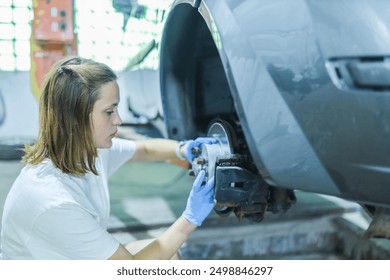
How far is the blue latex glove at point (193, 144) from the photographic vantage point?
110cm

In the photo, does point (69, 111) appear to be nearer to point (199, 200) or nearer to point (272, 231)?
point (199, 200)

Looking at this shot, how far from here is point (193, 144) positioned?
1172 mm

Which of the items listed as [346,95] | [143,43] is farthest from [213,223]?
[346,95]

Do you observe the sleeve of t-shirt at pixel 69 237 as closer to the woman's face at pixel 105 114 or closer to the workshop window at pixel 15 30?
the woman's face at pixel 105 114

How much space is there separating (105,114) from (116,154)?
367mm

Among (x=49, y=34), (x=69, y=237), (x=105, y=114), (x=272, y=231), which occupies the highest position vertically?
(x=49, y=34)

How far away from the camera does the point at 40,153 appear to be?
3.06 feet

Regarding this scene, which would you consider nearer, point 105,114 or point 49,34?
point 105,114

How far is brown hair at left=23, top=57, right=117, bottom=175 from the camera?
2.89 ft

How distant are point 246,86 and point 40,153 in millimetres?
521

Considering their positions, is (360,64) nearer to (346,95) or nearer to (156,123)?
(346,95)

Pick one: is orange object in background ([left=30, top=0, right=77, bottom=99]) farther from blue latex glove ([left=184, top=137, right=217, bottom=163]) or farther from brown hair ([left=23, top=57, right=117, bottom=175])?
blue latex glove ([left=184, top=137, right=217, bottom=163])

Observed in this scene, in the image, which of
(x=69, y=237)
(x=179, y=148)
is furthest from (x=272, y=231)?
(x=69, y=237)

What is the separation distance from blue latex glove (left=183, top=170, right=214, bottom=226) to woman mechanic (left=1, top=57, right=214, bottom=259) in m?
0.03
